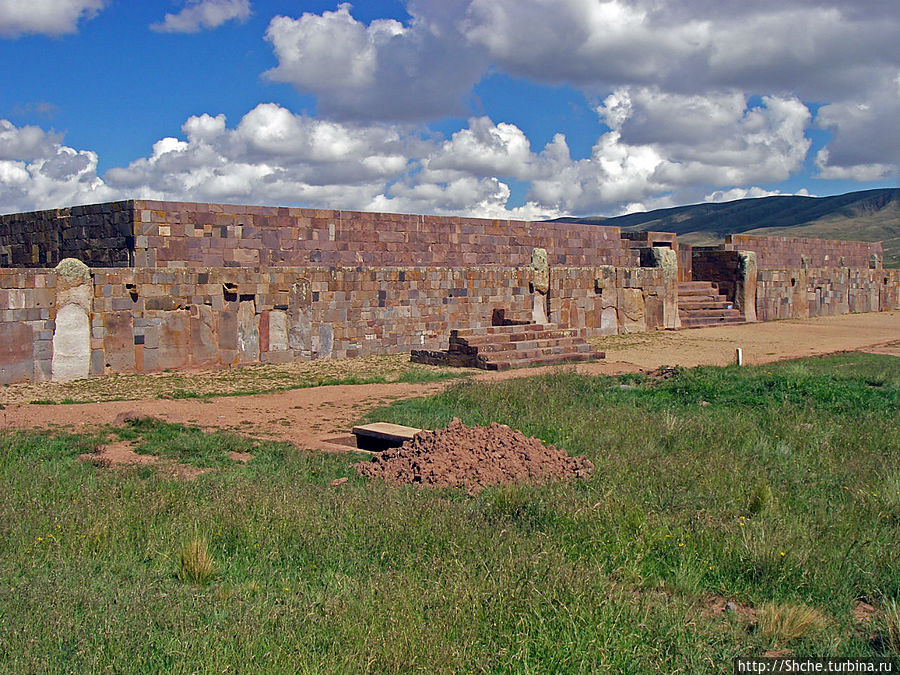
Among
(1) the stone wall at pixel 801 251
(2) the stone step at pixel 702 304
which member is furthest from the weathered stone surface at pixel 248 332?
(1) the stone wall at pixel 801 251

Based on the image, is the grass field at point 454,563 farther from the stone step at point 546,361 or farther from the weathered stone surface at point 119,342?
the stone step at point 546,361

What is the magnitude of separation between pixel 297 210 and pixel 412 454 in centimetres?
1375

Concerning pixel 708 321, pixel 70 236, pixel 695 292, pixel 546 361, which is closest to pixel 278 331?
pixel 546 361

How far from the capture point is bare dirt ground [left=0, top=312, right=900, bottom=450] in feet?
30.9

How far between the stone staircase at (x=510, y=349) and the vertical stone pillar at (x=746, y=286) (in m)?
10.6

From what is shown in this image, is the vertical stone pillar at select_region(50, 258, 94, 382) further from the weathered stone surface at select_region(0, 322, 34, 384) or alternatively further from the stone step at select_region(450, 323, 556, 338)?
the stone step at select_region(450, 323, 556, 338)

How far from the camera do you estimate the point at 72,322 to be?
12.7 metres

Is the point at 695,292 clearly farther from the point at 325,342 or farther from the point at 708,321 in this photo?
the point at 325,342

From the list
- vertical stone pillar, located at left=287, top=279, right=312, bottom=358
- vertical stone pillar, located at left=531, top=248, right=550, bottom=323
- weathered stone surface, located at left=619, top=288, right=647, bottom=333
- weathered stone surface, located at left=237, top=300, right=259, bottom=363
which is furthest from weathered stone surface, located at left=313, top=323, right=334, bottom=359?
weathered stone surface, located at left=619, top=288, right=647, bottom=333

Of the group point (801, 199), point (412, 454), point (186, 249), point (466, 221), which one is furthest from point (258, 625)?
point (801, 199)

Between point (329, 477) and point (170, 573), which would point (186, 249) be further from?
point (170, 573)

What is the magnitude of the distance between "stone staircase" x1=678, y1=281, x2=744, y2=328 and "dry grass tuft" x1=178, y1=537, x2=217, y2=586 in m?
20.9

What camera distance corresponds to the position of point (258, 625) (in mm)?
3688

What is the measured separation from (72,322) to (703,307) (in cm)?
1857
